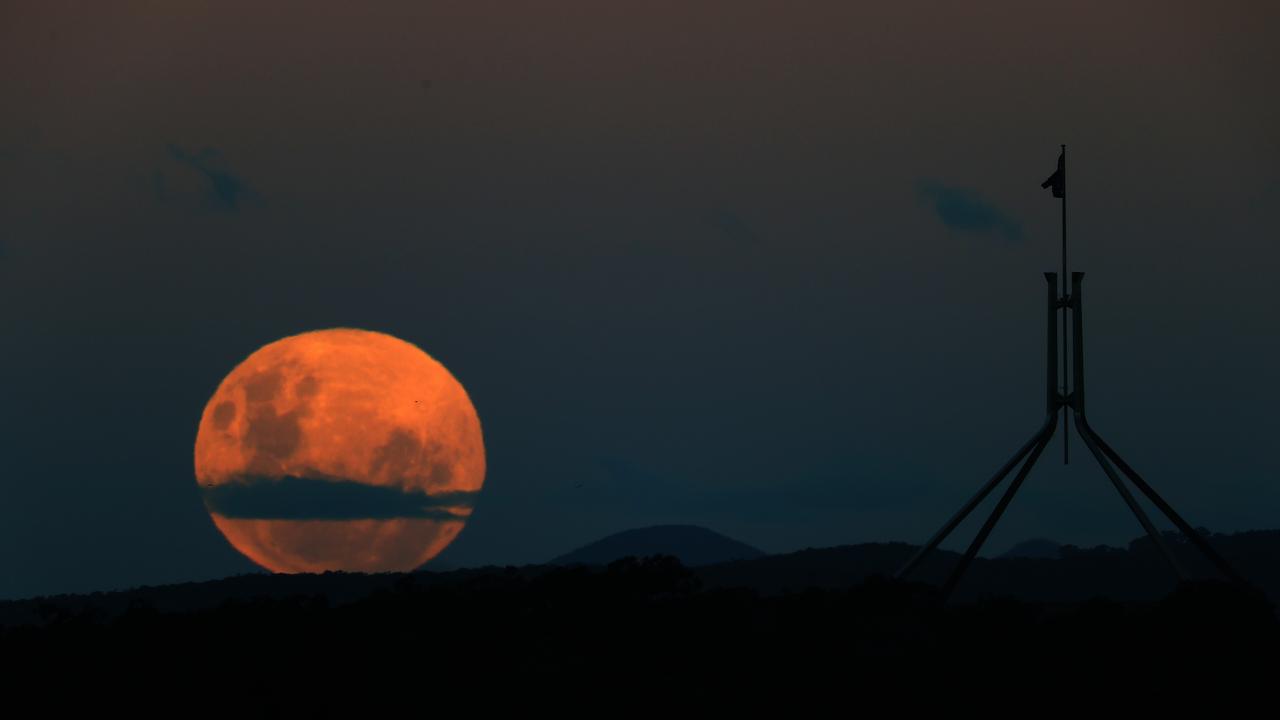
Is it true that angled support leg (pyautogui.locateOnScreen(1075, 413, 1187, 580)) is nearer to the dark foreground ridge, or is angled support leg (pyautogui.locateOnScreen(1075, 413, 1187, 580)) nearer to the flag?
the dark foreground ridge

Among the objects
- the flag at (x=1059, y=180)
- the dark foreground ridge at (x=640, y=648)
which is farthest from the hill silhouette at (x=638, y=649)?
the flag at (x=1059, y=180)

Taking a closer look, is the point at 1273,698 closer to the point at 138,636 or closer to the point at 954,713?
the point at 954,713

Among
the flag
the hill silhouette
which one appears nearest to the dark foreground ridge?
the hill silhouette

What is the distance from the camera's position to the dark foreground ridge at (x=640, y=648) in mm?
32594

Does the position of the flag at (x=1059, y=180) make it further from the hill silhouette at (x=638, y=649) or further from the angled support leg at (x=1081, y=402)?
the hill silhouette at (x=638, y=649)

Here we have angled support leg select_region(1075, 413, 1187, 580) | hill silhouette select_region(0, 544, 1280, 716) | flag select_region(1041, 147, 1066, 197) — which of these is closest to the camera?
hill silhouette select_region(0, 544, 1280, 716)

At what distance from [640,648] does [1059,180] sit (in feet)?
54.4

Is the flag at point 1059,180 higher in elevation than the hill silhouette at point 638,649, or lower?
higher

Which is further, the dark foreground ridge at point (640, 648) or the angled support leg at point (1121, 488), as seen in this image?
the angled support leg at point (1121, 488)

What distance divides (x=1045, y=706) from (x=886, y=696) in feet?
9.72

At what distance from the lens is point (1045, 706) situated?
31562mm

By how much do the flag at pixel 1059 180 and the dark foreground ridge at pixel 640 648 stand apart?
1041 cm

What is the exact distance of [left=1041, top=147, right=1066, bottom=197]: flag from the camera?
138 ft

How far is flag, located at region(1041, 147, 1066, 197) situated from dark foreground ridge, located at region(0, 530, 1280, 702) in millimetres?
10413
